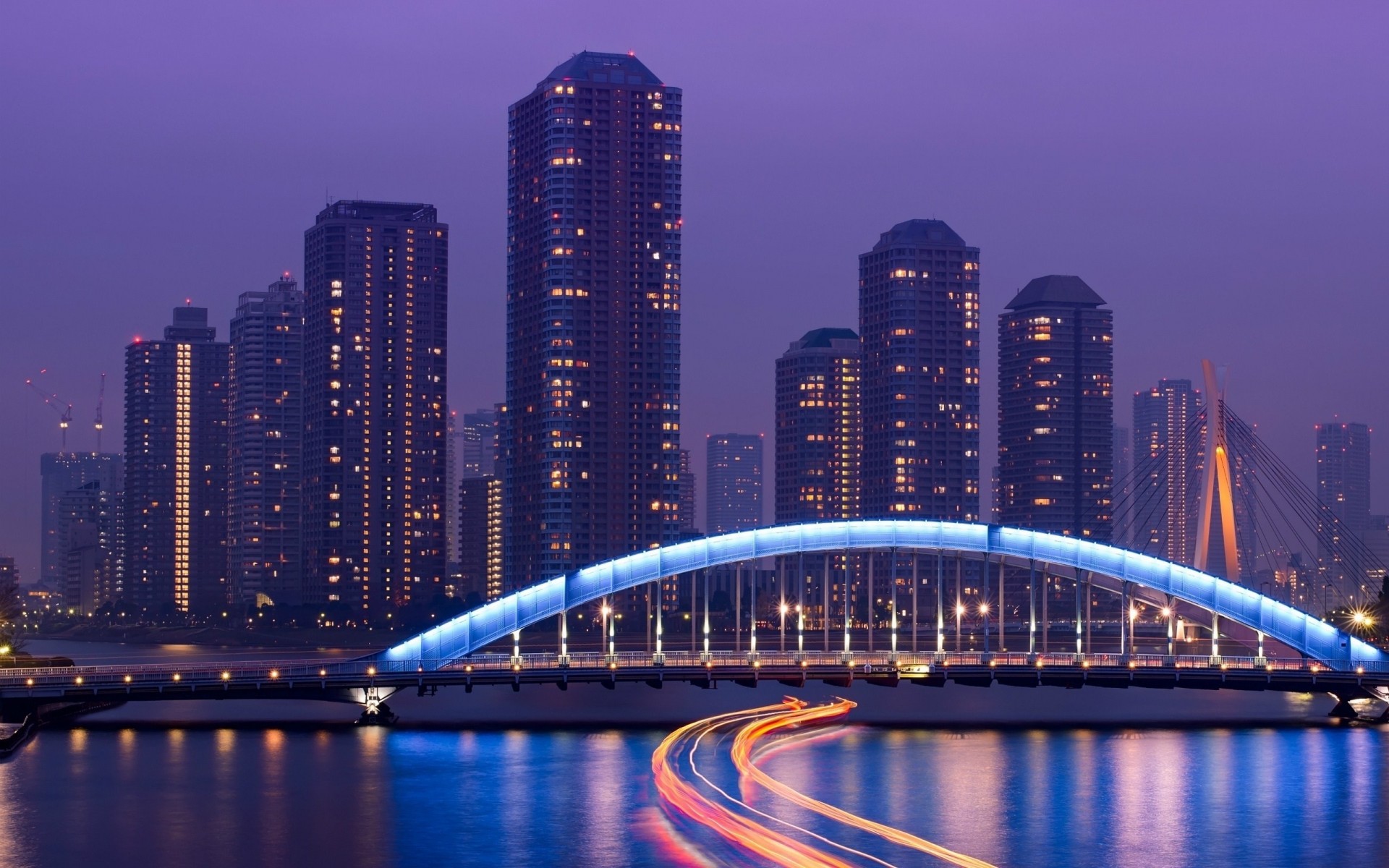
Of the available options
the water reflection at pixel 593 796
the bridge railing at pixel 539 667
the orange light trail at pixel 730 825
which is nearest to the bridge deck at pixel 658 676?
the bridge railing at pixel 539 667

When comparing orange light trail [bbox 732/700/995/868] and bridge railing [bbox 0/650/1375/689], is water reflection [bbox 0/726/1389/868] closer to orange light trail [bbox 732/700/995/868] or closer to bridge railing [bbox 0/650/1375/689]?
orange light trail [bbox 732/700/995/868]

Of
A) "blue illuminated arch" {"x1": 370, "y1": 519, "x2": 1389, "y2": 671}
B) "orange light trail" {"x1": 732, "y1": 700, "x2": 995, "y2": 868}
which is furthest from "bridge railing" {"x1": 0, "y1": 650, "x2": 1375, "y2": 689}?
"orange light trail" {"x1": 732, "y1": 700, "x2": 995, "y2": 868}

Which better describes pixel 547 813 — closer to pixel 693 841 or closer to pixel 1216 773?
pixel 693 841

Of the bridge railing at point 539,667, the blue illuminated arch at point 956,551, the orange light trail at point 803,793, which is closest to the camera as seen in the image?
the orange light trail at point 803,793

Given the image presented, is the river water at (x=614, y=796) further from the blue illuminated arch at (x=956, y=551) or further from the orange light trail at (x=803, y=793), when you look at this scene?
the blue illuminated arch at (x=956, y=551)

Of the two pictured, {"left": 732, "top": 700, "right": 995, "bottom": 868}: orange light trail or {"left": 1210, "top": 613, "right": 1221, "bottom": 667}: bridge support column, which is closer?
{"left": 732, "top": 700, "right": 995, "bottom": 868}: orange light trail

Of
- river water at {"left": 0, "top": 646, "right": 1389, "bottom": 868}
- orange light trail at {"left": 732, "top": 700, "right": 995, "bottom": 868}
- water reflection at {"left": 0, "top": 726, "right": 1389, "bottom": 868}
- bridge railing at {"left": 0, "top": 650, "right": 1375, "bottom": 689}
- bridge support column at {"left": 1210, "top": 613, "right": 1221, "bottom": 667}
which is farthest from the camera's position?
bridge support column at {"left": 1210, "top": 613, "right": 1221, "bottom": 667}

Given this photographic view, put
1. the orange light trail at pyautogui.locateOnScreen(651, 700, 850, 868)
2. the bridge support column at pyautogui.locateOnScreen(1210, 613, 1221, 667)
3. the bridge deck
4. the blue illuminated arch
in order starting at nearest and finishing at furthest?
1. the orange light trail at pyautogui.locateOnScreen(651, 700, 850, 868)
2. the bridge deck
3. the bridge support column at pyautogui.locateOnScreen(1210, 613, 1221, 667)
4. the blue illuminated arch
